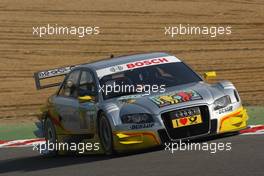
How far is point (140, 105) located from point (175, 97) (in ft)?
1.37

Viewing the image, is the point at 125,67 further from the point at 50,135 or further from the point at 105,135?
the point at 50,135

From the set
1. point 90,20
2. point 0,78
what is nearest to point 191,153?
point 0,78

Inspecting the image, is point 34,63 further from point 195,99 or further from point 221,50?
point 195,99

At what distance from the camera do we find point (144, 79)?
40.3 ft

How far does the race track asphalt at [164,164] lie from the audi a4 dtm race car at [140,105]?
236 mm

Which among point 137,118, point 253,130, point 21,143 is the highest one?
point 137,118

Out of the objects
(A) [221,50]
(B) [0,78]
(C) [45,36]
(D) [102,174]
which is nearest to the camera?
(D) [102,174]

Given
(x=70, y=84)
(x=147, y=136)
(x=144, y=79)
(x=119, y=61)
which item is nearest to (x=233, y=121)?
(x=147, y=136)

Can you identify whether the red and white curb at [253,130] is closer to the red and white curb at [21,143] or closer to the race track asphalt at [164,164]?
the race track asphalt at [164,164]

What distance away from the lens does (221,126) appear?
446 inches

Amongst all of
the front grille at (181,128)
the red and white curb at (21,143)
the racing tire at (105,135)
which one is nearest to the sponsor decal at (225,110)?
the front grille at (181,128)

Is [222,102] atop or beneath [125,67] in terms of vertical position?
beneath

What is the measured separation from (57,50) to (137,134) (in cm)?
1381

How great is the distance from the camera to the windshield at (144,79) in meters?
12.1
